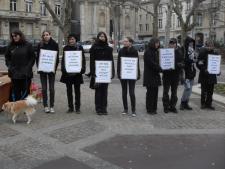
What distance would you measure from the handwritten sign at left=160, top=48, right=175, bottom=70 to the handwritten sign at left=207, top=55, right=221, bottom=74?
4.14 ft

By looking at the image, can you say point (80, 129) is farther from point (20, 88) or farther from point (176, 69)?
point (176, 69)

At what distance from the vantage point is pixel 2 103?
11.1 m

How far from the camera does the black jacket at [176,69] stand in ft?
38.0

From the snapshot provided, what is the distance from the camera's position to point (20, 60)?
10523 millimetres

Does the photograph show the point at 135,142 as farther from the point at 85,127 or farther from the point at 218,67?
the point at 218,67

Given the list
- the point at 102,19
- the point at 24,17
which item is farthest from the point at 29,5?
the point at 102,19

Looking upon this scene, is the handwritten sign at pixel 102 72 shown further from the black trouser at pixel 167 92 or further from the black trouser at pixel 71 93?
the black trouser at pixel 167 92

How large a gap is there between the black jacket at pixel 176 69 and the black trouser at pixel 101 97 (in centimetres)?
162

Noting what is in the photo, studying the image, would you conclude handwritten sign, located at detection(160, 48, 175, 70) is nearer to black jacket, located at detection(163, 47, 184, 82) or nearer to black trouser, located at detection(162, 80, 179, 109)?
black jacket, located at detection(163, 47, 184, 82)

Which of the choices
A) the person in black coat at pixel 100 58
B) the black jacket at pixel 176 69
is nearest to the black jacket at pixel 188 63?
the black jacket at pixel 176 69

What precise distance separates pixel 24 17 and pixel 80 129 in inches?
2765

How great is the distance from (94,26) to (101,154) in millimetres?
89429

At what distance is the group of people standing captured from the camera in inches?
417

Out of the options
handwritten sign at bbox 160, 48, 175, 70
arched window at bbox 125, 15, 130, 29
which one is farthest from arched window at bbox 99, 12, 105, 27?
handwritten sign at bbox 160, 48, 175, 70
